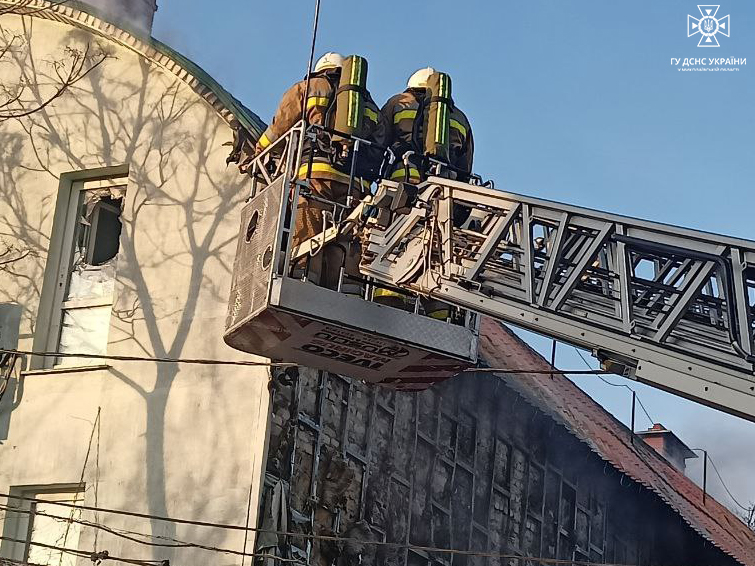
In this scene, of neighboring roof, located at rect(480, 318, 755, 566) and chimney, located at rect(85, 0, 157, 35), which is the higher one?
chimney, located at rect(85, 0, 157, 35)

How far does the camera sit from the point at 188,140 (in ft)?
42.5

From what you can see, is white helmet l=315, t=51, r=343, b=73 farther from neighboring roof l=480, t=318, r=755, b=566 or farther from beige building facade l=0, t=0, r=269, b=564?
neighboring roof l=480, t=318, r=755, b=566

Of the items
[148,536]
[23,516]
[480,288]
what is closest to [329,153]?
[480,288]

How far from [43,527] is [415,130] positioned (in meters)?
5.18

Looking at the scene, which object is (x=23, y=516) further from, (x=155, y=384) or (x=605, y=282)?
(x=605, y=282)

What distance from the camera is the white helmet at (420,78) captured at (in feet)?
36.2

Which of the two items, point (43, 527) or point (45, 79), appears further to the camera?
point (45, 79)

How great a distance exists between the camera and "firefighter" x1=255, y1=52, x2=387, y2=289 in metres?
10.1

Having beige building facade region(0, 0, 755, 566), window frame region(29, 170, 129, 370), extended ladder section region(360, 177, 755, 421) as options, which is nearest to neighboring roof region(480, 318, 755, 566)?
beige building facade region(0, 0, 755, 566)

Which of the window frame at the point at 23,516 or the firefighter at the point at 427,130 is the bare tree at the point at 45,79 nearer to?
the window frame at the point at 23,516

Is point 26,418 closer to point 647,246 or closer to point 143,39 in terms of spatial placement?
point 143,39

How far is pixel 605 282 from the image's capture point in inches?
305

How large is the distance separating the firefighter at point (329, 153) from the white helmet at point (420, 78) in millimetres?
597

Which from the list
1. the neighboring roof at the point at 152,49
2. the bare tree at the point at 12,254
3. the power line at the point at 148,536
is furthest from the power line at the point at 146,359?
the neighboring roof at the point at 152,49
